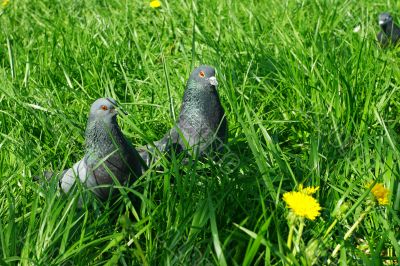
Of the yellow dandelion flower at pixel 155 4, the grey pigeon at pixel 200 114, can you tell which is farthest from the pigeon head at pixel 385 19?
the grey pigeon at pixel 200 114

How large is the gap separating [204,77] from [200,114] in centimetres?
19

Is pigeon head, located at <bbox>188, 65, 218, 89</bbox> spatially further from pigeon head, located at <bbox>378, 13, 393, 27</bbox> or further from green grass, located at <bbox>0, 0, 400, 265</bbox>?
pigeon head, located at <bbox>378, 13, 393, 27</bbox>

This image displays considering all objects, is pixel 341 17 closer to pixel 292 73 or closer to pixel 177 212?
pixel 292 73

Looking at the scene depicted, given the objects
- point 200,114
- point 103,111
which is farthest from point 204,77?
point 103,111

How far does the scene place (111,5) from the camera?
5648 millimetres

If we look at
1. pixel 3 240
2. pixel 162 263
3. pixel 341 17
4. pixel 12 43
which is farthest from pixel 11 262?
pixel 341 17

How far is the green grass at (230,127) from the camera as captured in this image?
246cm

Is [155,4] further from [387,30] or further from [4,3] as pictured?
[387,30]

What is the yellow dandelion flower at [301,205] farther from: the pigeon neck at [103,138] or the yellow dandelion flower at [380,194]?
the pigeon neck at [103,138]

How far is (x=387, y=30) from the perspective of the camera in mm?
5020

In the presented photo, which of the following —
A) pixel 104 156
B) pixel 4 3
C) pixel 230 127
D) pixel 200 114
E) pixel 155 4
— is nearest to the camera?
pixel 104 156

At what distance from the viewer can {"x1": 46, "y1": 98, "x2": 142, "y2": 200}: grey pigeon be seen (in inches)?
117

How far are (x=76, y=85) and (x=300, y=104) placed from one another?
4.57ft

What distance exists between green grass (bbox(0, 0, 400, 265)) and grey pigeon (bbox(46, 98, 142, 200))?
119 millimetres
